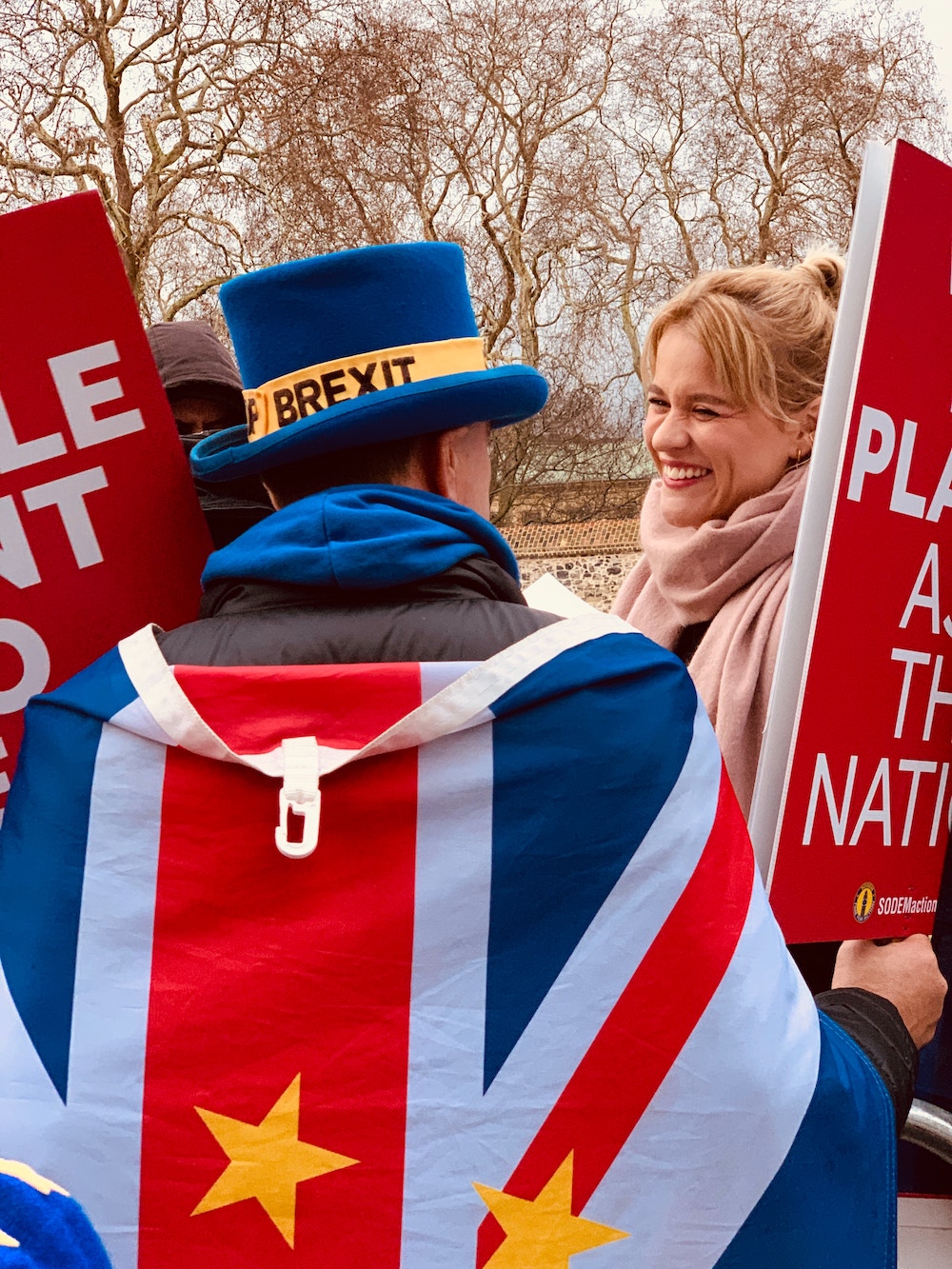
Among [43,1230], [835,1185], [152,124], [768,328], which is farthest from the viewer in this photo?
[152,124]

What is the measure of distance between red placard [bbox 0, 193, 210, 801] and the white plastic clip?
0.48 metres

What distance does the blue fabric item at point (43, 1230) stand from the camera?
2.05ft

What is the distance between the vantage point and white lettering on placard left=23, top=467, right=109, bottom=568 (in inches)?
58.7

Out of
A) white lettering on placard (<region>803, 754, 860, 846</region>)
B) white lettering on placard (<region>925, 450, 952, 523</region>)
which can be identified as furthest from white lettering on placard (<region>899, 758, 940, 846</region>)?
white lettering on placard (<region>925, 450, 952, 523</region>)

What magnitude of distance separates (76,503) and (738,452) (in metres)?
1.01

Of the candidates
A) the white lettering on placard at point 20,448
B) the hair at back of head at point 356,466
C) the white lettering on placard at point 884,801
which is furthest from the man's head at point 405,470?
the white lettering on placard at point 884,801

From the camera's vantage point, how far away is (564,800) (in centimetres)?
119

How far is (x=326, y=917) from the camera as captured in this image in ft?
3.91

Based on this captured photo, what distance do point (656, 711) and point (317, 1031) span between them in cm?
39

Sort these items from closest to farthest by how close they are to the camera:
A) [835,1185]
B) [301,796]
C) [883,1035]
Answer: [301,796] → [835,1185] → [883,1035]

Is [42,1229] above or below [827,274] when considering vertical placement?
below

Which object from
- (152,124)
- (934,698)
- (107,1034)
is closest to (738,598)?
(934,698)

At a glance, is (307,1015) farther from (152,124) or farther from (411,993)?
(152,124)

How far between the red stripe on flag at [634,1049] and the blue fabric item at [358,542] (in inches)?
14.3
